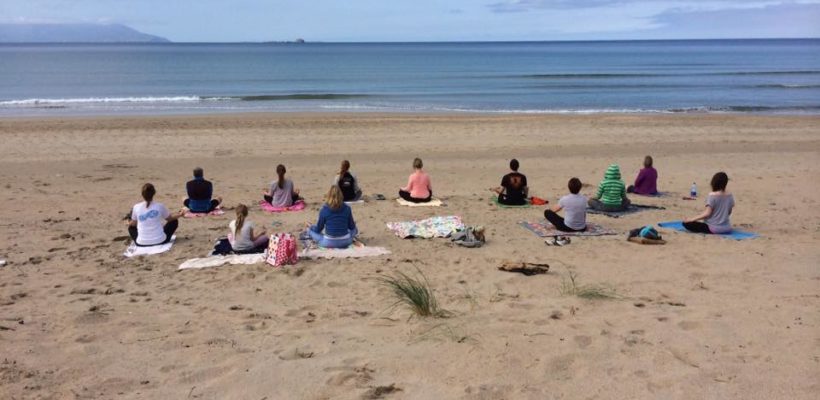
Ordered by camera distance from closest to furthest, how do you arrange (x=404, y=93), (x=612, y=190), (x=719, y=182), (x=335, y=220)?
1. (x=335, y=220)
2. (x=719, y=182)
3. (x=612, y=190)
4. (x=404, y=93)

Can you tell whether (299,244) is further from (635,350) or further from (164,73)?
(164,73)

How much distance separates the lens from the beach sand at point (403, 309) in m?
4.19

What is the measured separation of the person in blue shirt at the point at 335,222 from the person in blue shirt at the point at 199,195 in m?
2.81

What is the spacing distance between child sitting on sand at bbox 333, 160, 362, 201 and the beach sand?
45 centimetres

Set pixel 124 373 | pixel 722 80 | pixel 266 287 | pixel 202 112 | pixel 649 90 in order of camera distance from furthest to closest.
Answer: pixel 722 80 → pixel 649 90 → pixel 202 112 → pixel 266 287 → pixel 124 373

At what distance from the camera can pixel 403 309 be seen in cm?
568

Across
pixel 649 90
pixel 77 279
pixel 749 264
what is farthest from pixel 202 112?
pixel 649 90

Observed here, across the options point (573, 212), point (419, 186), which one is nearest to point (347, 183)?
point (419, 186)

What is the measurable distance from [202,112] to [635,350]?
26613 millimetres

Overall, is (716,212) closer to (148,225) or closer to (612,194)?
(612,194)

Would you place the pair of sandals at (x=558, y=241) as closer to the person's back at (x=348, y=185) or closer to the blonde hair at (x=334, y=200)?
the blonde hair at (x=334, y=200)

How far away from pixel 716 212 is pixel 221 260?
663cm

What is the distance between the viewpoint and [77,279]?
6.82m

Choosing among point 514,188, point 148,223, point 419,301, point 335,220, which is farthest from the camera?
point 514,188
